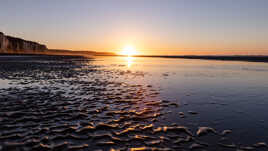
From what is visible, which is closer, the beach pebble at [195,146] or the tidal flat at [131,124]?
the beach pebble at [195,146]

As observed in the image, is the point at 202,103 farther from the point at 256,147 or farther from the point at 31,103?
the point at 31,103

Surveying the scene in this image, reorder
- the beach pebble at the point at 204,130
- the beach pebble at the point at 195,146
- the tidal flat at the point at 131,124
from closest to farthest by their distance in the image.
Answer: the beach pebble at the point at 195,146
the tidal flat at the point at 131,124
the beach pebble at the point at 204,130

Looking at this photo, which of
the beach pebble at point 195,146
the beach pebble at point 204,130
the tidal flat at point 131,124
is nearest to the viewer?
the beach pebble at point 195,146

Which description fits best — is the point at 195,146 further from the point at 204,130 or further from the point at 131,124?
the point at 131,124

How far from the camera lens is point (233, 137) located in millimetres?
6984

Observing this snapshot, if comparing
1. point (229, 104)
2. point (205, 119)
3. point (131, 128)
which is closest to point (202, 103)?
point (229, 104)

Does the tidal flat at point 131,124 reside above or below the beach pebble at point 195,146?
above

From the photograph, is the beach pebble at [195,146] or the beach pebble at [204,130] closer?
the beach pebble at [195,146]

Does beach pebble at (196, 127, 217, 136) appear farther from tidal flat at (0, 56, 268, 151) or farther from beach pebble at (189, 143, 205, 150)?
beach pebble at (189, 143, 205, 150)

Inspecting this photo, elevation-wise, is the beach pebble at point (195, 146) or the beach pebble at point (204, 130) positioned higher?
the beach pebble at point (204, 130)

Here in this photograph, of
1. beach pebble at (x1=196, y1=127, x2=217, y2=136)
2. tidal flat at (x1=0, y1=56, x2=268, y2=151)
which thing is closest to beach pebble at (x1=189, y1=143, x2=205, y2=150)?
tidal flat at (x1=0, y1=56, x2=268, y2=151)

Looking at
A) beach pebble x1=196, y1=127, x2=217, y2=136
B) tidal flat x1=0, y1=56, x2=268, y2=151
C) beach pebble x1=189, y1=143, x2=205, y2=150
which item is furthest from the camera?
beach pebble x1=196, y1=127, x2=217, y2=136

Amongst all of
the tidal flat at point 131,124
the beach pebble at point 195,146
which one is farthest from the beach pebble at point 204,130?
the beach pebble at point 195,146

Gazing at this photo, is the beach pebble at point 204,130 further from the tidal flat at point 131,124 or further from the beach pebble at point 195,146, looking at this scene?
the beach pebble at point 195,146
